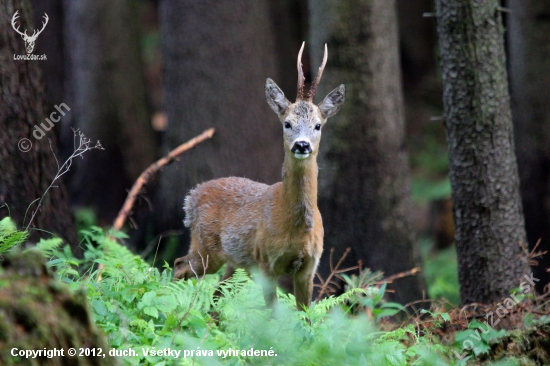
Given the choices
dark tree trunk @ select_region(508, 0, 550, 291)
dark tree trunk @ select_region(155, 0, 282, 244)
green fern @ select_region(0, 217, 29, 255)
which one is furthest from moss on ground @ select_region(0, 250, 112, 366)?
dark tree trunk @ select_region(508, 0, 550, 291)

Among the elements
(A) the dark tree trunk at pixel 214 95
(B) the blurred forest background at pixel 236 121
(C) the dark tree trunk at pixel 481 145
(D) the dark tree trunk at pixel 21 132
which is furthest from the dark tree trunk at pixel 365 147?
(D) the dark tree trunk at pixel 21 132

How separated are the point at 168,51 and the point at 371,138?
11.7 feet

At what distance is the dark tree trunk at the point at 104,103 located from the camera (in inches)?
512

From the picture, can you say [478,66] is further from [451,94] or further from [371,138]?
[371,138]

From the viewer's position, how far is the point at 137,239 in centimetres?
1038

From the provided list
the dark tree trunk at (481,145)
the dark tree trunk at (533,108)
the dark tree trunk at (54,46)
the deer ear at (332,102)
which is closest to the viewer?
the deer ear at (332,102)

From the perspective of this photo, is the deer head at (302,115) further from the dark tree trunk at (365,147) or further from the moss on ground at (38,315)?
the moss on ground at (38,315)

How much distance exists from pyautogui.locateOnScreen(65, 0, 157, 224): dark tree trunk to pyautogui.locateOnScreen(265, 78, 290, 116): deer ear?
7.06 m

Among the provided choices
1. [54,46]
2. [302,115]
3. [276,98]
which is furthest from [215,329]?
[54,46]

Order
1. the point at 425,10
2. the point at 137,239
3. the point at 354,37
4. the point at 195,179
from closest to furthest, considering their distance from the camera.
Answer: the point at 354,37
the point at 195,179
the point at 137,239
the point at 425,10

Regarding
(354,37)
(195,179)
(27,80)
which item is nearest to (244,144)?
(195,179)

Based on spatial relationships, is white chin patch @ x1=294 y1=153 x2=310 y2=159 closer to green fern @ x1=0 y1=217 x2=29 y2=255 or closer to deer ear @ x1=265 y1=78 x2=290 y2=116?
deer ear @ x1=265 y1=78 x2=290 y2=116

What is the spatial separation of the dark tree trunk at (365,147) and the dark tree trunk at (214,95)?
1.67m

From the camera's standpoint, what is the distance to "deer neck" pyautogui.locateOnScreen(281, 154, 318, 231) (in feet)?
19.9
